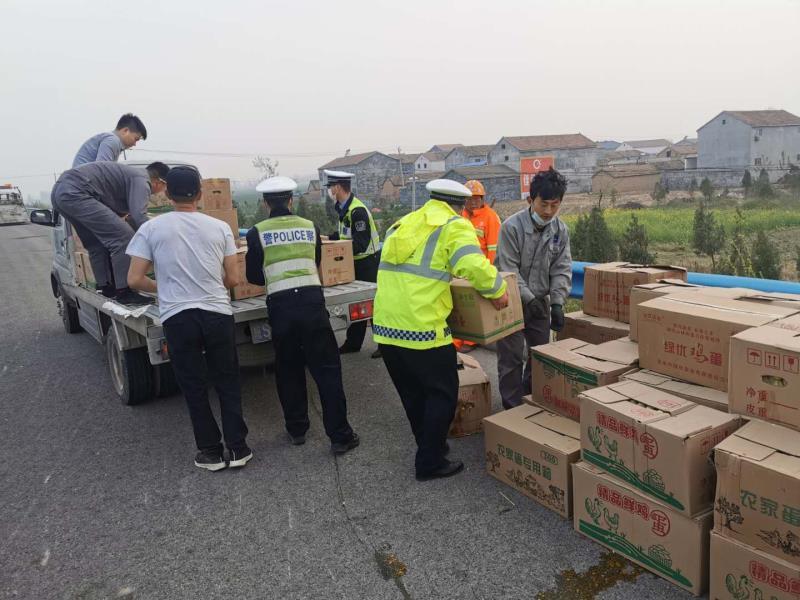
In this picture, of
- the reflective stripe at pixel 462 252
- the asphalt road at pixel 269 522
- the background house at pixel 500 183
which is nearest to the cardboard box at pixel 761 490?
the asphalt road at pixel 269 522

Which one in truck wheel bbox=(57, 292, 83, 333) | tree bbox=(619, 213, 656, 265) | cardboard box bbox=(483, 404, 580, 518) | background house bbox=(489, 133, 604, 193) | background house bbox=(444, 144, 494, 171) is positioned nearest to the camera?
cardboard box bbox=(483, 404, 580, 518)

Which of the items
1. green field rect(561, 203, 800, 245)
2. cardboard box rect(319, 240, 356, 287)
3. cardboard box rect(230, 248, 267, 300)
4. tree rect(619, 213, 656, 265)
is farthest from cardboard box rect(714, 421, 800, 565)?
green field rect(561, 203, 800, 245)

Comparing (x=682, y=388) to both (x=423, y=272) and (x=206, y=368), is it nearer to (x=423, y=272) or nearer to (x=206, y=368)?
(x=423, y=272)

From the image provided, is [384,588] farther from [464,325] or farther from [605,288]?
[605,288]

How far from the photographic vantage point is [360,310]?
5.27 m

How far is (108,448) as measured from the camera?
15.2 feet

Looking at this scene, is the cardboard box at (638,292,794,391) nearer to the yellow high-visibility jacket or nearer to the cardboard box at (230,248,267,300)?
the yellow high-visibility jacket

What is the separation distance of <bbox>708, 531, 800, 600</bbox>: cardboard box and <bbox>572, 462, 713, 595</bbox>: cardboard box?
75 millimetres

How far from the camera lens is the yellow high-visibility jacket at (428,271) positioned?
3.52 meters

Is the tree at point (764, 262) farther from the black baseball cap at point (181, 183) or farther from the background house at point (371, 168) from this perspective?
the background house at point (371, 168)

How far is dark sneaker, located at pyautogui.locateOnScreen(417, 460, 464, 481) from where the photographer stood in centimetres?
383

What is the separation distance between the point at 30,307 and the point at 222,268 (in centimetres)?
859

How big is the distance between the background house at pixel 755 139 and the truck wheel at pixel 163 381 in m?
69.6

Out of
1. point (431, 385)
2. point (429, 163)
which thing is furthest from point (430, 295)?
point (429, 163)
